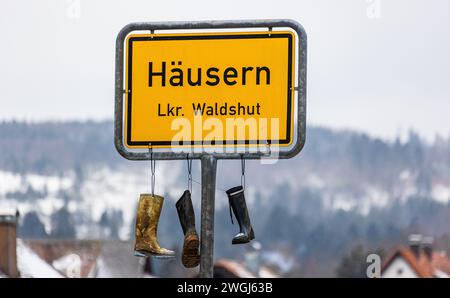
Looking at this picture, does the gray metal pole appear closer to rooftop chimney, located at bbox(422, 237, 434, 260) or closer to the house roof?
the house roof

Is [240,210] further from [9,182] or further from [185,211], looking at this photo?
[9,182]

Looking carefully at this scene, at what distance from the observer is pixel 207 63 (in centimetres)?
991

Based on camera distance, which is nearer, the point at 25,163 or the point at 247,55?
the point at 247,55

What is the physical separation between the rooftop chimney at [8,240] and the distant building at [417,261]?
39.3ft

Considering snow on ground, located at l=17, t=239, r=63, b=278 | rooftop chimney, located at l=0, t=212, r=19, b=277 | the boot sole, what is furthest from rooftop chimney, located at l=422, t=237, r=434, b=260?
the boot sole

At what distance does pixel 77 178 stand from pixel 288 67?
33.1 meters

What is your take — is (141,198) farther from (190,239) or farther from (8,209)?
(8,209)

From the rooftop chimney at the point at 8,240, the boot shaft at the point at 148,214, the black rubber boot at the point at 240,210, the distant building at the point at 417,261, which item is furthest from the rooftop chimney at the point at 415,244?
the boot shaft at the point at 148,214

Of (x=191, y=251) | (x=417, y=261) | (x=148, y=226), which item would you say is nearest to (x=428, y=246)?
(x=417, y=261)

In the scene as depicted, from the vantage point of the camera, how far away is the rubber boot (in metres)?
9.95

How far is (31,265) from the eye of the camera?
43594 mm

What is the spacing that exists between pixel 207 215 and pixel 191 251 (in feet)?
0.99

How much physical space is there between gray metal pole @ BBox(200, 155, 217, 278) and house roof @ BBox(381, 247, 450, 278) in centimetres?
3427
